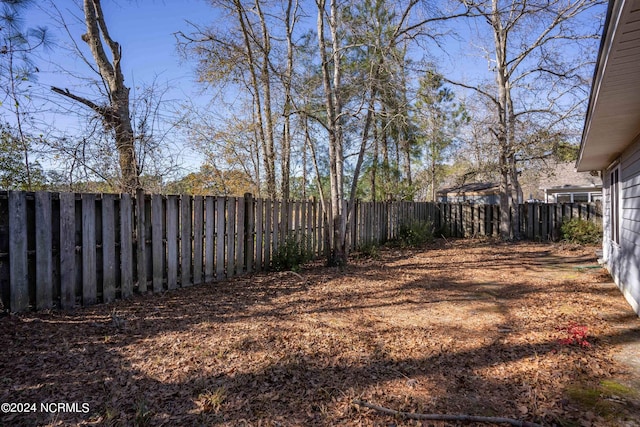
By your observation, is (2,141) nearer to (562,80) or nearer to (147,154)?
(147,154)

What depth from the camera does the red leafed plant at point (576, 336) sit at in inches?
127

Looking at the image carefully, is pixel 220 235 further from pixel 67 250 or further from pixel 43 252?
pixel 43 252

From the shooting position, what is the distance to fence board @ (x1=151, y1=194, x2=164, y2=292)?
4.81 metres

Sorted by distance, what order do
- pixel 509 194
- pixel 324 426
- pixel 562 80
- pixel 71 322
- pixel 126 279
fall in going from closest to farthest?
pixel 324 426
pixel 71 322
pixel 126 279
pixel 562 80
pixel 509 194

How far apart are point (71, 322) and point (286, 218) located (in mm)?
4145

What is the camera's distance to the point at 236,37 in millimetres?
7895

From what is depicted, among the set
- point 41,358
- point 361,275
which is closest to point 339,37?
point 361,275

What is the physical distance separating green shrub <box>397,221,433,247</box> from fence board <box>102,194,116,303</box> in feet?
26.2

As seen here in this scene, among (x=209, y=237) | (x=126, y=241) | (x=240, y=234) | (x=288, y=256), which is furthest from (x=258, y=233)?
(x=126, y=241)

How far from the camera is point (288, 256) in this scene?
672 cm

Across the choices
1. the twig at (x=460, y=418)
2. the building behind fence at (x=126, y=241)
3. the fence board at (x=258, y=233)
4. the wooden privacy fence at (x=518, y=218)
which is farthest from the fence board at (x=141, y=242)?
the wooden privacy fence at (x=518, y=218)

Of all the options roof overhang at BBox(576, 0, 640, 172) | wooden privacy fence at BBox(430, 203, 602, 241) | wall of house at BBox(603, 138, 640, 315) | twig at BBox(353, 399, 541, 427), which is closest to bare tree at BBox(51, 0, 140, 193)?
twig at BBox(353, 399, 541, 427)

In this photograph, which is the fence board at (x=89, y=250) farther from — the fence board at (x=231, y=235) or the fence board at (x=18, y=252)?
the fence board at (x=231, y=235)

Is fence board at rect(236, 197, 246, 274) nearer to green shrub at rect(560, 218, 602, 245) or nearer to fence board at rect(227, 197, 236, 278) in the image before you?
fence board at rect(227, 197, 236, 278)
